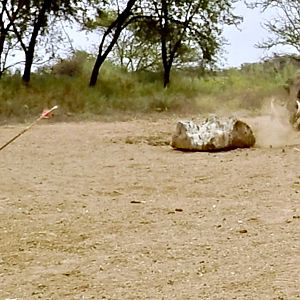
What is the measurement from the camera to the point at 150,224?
15.8ft

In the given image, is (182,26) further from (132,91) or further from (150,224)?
(150,224)

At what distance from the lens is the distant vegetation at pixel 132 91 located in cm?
1553

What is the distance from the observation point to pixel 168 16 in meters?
18.7

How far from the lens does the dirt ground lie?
3422 millimetres

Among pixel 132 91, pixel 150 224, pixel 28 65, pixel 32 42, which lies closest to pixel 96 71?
pixel 132 91

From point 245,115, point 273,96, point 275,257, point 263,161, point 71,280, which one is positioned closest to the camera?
point 71,280

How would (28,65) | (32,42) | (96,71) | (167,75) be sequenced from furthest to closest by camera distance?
(167,75)
(96,71)
(28,65)
(32,42)

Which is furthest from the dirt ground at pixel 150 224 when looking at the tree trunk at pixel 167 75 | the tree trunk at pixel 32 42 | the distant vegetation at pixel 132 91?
the tree trunk at pixel 167 75

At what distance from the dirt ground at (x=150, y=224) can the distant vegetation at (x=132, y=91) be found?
21.0 feet

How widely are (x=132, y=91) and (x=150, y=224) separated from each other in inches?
519

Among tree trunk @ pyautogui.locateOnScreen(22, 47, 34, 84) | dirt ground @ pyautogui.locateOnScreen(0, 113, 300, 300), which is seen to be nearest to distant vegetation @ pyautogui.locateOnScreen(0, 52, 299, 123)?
tree trunk @ pyautogui.locateOnScreen(22, 47, 34, 84)

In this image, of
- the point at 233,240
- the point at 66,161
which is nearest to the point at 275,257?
the point at 233,240

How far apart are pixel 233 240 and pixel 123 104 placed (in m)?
12.4

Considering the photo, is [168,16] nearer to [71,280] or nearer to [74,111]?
[74,111]
